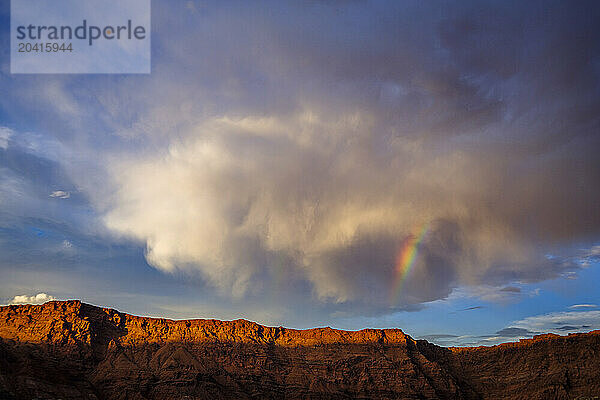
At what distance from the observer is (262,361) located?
15988cm

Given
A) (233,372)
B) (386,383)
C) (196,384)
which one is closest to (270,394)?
(233,372)

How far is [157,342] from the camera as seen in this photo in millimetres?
158875

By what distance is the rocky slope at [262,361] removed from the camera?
457ft

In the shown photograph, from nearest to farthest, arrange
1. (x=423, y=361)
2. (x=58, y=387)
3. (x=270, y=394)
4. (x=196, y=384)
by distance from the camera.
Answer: (x=58, y=387) → (x=196, y=384) → (x=270, y=394) → (x=423, y=361)

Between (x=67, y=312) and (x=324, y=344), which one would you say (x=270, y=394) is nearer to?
(x=324, y=344)

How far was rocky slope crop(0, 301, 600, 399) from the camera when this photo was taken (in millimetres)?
139250

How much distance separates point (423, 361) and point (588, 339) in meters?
49.1

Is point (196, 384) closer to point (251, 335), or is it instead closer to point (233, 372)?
point (233, 372)

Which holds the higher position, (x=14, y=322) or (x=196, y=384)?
(x=14, y=322)

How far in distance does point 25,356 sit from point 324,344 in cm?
8685

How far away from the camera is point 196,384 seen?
455 feet

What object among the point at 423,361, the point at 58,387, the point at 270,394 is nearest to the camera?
the point at 58,387

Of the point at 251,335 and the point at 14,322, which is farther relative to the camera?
the point at 251,335

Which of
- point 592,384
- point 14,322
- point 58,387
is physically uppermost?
point 14,322
